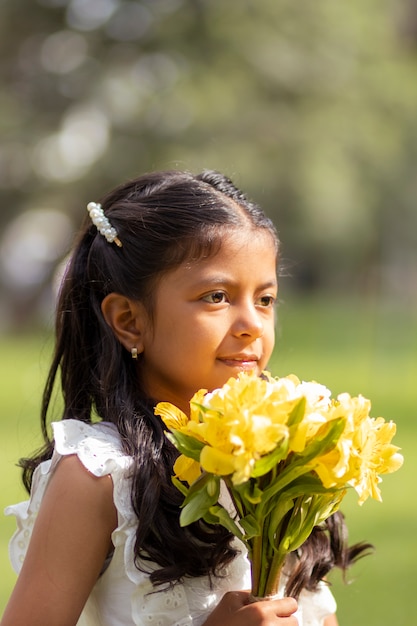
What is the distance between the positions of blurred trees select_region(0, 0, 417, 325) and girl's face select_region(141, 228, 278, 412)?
2141cm

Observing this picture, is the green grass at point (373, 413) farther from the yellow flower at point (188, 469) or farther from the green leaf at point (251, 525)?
the green leaf at point (251, 525)

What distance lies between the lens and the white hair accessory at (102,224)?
10.1 feet

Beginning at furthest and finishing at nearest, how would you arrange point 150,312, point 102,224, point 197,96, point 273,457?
point 197,96, point 102,224, point 150,312, point 273,457

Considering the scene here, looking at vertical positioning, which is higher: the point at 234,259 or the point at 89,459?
the point at 234,259

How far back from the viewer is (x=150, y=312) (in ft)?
9.71

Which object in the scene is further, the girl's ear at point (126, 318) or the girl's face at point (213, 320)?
the girl's ear at point (126, 318)

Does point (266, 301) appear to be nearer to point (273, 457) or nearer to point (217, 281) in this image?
point (217, 281)

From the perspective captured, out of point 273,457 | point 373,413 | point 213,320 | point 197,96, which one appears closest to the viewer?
point 273,457

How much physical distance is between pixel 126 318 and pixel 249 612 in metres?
0.93

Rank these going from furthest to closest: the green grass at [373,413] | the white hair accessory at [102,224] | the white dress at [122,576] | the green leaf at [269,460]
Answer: the green grass at [373,413], the white hair accessory at [102,224], the white dress at [122,576], the green leaf at [269,460]

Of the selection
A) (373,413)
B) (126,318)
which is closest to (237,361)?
(126,318)

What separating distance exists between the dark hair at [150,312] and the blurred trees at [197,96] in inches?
834

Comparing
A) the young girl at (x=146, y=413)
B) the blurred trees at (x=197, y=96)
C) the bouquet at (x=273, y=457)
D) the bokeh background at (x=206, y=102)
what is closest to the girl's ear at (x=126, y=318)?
the young girl at (x=146, y=413)

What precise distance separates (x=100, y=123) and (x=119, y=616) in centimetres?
2488
